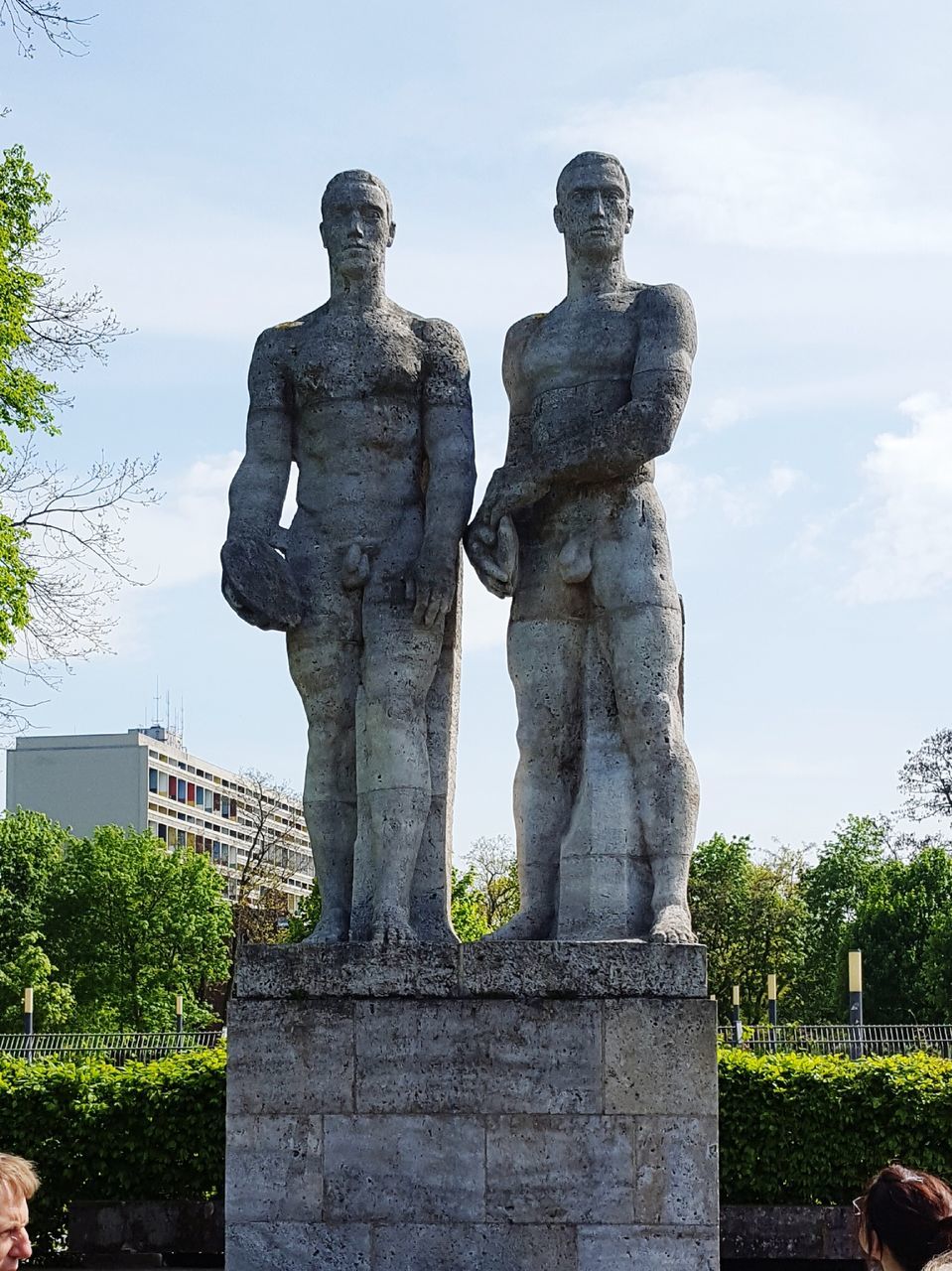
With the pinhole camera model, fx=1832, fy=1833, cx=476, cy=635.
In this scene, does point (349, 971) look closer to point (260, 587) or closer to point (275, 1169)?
point (275, 1169)

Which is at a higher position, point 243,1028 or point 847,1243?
point 243,1028

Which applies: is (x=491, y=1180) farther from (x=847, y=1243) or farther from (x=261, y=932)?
(x=261, y=932)

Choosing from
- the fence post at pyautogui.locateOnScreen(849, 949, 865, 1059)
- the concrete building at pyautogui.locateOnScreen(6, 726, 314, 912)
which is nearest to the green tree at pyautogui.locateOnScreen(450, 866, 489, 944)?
the fence post at pyautogui.locateOnScreen(849, 949, 865, 1059)

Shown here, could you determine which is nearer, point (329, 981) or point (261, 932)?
point (329, 981)

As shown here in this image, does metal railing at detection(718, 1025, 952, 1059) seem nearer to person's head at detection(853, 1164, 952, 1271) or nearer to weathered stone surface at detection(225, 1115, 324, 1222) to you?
weathered stone surface at detection(225, 1115, 324, 1222)

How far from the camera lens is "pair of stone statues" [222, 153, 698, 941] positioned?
344 inches

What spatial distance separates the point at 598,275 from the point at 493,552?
157 centimetres

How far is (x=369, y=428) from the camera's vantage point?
29.9 feet

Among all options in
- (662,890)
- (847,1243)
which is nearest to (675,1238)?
(662,890)

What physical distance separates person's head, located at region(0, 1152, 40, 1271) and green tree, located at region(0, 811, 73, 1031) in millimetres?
44914

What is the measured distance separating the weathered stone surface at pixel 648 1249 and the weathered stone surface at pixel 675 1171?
5cm

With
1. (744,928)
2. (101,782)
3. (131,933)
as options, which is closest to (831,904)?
(744,928)

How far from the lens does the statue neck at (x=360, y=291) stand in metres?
9.32

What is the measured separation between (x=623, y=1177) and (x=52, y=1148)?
7.37 meters
